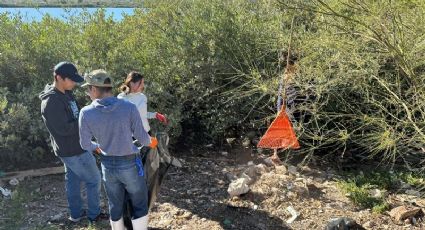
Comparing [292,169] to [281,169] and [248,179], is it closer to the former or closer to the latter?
[281,169]

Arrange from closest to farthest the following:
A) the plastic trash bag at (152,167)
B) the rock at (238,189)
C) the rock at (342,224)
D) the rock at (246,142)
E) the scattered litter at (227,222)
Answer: the plastic trash bag at (152,167) < the rock at (342,224) < the scattered litter at (227,222) < the rock at (238,189) < the rock at (246,142)

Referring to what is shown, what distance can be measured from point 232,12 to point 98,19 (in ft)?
6.20

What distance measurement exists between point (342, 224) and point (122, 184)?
6.62 feet

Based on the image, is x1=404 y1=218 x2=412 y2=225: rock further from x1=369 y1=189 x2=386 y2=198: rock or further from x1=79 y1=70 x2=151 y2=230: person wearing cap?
x1=79 y1=70 x2=151 y2=230: person wearing cap

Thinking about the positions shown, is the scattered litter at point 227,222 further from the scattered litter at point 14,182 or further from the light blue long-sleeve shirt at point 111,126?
the scattered litter at point 14,182

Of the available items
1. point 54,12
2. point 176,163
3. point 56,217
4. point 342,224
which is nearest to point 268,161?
point 176,163

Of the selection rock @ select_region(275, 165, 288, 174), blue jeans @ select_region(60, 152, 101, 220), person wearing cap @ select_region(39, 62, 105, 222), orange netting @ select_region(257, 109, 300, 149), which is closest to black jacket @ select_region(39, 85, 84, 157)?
person wearing cap @ select_region(39, 62, 105, 222)

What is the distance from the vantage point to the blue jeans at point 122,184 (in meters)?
3.66

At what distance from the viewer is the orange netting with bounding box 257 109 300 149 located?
17.5ft

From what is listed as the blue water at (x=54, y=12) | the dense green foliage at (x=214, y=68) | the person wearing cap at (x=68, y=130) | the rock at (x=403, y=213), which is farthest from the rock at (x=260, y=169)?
the blue water at (x=54, y=12)

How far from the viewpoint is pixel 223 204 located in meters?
4.88

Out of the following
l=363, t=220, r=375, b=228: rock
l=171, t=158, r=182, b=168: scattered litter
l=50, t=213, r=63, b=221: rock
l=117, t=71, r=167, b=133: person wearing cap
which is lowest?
l=363, t=220, r=375, b=228: rock

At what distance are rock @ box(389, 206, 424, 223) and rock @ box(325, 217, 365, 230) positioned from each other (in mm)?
586

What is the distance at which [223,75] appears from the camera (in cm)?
662
